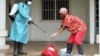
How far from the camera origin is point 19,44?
11688mm

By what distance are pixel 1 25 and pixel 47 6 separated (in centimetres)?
482

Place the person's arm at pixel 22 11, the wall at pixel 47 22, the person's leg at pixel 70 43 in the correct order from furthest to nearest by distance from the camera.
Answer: the wall at pixel 47 22, the person's arm at pixel 22 11, the person's leg at pixel 70 43

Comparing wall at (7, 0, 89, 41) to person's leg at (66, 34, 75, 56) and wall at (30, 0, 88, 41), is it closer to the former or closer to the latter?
wall at (30, 0, 88, 41)

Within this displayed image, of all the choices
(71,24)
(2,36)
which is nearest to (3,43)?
(2,36)

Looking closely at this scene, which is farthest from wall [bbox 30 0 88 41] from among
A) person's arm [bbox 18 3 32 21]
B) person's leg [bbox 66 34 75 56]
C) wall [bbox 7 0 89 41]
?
person's leg [bbox 66 34 75 56]

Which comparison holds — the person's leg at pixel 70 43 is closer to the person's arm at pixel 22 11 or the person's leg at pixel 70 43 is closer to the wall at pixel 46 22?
the person's arm at pixel 22 11

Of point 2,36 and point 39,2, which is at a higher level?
point 39,2

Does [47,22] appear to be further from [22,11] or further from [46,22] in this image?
[22,11]

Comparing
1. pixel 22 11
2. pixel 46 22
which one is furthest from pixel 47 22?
pixel 22 11

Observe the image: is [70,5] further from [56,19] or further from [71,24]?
[71,24]

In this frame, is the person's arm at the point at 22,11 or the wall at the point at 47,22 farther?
the wall at the point at 47,22

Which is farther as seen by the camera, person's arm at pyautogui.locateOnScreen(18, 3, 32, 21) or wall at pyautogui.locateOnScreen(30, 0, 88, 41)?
wall at pyautogui.locateOnScreen(30, 0, 88, 41)

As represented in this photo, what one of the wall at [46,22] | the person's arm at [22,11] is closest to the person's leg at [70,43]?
the person's arm at [22,11]

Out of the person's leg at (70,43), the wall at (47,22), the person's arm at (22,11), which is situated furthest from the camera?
the wall at (47,22)
